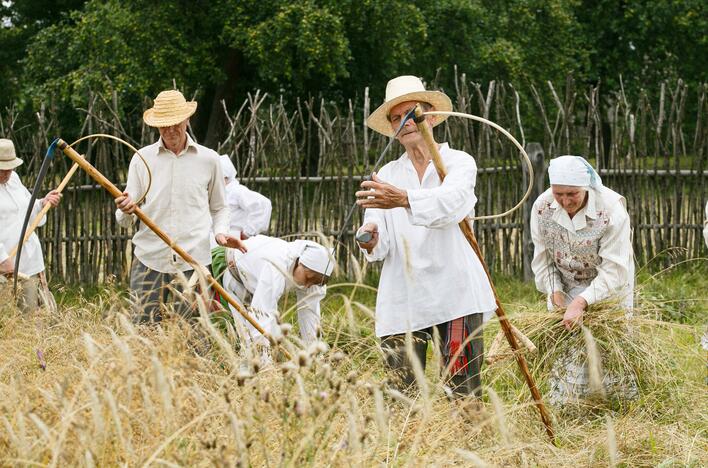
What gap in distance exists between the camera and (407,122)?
3.67m

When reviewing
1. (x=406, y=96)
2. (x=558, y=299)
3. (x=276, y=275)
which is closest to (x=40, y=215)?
(x=276, y=275)

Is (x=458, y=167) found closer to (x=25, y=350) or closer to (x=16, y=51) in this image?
(x=25, y=350)

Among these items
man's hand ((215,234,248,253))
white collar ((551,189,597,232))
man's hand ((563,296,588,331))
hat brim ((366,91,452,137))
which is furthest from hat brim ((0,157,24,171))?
man's hand ((563,296,588,331))

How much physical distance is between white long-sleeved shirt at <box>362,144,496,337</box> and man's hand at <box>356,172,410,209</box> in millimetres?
183

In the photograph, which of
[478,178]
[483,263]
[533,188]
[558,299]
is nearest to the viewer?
[483,263]

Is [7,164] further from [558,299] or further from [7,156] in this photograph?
[558,299]

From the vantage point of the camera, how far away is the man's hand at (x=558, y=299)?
14.2 feet

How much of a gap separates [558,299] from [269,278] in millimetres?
1232

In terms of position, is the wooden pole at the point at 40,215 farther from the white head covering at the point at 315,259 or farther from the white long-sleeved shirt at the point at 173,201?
the white head covering at the point at 315,259

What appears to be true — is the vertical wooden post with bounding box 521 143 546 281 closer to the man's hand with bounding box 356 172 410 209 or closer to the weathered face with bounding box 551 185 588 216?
the weathered face with bounding box 551 185 588 216

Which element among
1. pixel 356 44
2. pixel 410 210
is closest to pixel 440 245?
pixel 410 210

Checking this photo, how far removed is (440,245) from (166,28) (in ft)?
48.0

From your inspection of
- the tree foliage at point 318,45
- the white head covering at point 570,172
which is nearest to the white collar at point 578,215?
the white head covering at point 570,172

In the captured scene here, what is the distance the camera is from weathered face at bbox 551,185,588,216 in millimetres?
4133
